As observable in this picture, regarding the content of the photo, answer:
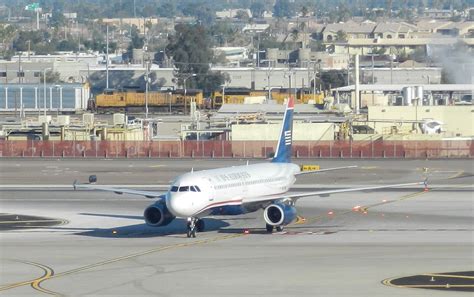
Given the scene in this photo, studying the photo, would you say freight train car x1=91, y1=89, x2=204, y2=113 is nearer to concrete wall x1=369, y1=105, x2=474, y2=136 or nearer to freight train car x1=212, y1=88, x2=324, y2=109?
freight train car x1=212, y1=88, x2=324, y2=109

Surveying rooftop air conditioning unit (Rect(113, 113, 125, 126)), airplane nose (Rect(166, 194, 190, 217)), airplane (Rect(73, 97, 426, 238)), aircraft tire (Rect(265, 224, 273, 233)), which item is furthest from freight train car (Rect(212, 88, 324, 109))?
airplane nose (Rect(166, 194, 190, 217))

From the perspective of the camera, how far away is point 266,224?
2491 inches

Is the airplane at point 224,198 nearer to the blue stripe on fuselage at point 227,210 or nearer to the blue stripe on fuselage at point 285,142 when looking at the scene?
the blue stripe on fuselage at point 227,210

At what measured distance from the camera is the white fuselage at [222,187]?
6044 centimetres

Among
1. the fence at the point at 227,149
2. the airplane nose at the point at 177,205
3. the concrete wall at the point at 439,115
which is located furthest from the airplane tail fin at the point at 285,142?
the concrete wall at the point at 439,115

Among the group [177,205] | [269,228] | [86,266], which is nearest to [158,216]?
[177,205]

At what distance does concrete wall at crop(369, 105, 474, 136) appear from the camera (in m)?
135

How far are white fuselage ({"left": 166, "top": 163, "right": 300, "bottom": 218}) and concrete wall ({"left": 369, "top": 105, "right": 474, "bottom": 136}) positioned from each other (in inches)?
2649

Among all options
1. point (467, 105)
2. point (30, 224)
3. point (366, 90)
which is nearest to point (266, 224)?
point (30, 224)

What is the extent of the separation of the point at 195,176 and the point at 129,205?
1687cm

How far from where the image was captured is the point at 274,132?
12644cm

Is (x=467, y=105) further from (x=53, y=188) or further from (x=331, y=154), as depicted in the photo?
(x=53, y=188)

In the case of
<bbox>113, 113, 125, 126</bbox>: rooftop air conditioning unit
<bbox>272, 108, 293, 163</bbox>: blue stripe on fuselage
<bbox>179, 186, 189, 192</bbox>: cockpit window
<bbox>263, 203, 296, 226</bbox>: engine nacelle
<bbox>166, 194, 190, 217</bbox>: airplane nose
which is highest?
<bbox>272, 108, 293, 163</bbox>: blue stripe on fuselage

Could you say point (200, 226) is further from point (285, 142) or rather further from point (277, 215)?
point (285, 142)
